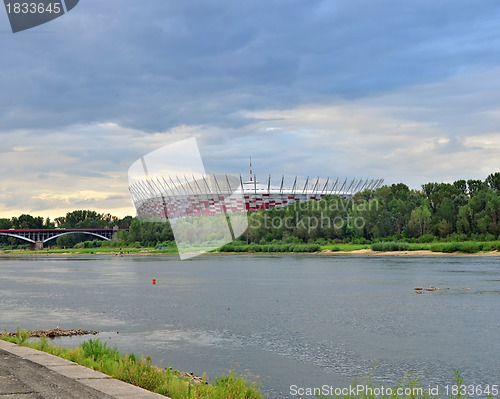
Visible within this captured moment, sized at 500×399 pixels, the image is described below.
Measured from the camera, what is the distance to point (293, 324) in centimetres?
3108

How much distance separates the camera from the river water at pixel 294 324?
20750 mm

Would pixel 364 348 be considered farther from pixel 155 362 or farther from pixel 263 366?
pixel 155 362

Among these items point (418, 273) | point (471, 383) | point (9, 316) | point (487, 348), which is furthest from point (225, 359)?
point (418, 273)

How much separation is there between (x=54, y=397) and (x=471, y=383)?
13.7m

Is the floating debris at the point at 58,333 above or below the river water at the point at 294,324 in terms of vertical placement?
above

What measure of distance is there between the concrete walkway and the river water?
6055 millimetres

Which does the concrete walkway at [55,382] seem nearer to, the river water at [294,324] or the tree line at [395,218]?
the river water at [294,324]

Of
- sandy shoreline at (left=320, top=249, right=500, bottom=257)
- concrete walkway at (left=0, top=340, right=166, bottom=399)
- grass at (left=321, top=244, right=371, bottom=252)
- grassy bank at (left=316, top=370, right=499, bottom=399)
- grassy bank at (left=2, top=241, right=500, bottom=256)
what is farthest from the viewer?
grass at (left=321, top=244, right=371, bottom=252)

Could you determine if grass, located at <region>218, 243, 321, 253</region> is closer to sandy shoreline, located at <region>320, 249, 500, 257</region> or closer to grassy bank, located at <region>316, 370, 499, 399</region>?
sandy shoreline, located at <region>320, 249, 500, 257</region>

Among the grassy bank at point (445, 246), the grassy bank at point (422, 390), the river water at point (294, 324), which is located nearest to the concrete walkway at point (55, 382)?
the river water at point (294, 324)

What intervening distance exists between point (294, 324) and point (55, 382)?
20178 millimetres

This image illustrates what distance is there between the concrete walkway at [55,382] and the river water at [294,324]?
6.05 meters

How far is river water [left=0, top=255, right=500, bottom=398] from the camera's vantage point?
2075 centimetres

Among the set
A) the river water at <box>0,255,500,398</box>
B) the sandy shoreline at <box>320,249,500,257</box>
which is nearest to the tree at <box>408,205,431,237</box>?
the sandy shoreline at <box>320,249,500,257</box>
